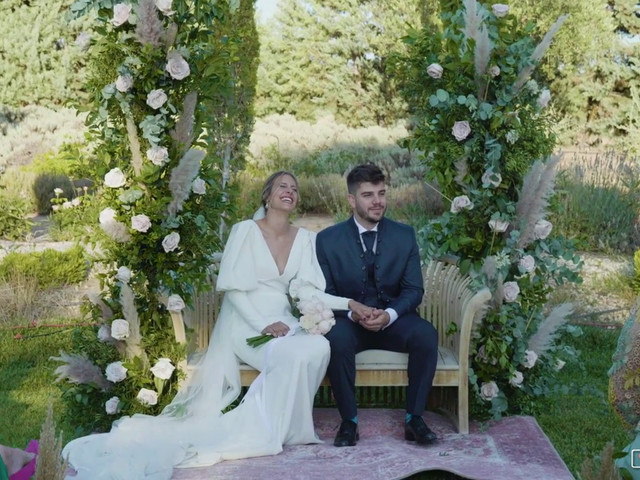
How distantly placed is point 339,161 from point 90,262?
11.0 m

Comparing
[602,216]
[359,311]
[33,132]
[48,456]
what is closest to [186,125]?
[359,311]

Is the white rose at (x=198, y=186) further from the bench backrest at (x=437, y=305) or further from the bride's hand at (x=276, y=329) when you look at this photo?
the bride's hand at (x=276, y=329)

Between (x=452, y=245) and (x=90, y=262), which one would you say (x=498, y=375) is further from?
(x=90, y=262)

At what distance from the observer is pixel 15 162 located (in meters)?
16.8

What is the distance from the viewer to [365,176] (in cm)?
487

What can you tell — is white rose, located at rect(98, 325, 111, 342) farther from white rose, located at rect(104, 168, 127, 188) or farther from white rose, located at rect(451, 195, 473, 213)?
white rose, located at rect(451, 195, 473, 213)

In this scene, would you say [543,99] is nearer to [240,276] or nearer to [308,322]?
[308,322]

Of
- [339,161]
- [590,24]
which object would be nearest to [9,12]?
[339,161]

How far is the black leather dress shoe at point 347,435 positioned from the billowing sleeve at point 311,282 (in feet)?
2.12

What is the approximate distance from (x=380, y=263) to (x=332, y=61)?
73.0 feet

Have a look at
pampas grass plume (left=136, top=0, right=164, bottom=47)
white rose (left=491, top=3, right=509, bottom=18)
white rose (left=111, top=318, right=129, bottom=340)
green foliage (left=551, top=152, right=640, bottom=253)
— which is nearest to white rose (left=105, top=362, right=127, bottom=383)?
white rose (left=111, top=318, right=129, bottom=340)

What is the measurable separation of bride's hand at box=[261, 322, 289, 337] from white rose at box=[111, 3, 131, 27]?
1791 mm

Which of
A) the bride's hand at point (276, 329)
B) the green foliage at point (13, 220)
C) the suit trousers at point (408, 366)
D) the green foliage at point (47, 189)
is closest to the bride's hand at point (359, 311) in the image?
the suit trousers at point (408, 366)

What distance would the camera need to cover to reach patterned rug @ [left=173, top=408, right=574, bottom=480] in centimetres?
416
